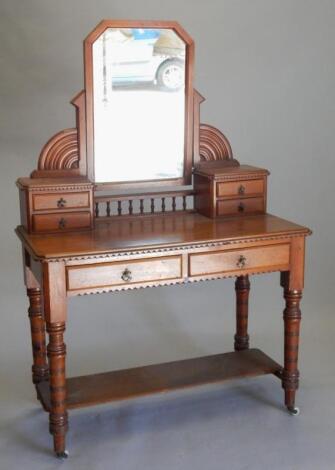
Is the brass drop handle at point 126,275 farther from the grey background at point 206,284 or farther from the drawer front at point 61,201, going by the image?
the grey background at point 206,284

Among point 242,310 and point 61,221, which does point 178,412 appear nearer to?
point 242,310

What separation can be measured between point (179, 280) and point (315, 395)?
991 millimetres

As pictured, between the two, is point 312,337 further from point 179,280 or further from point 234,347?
point 179,280

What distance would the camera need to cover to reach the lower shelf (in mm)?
Result: 3061

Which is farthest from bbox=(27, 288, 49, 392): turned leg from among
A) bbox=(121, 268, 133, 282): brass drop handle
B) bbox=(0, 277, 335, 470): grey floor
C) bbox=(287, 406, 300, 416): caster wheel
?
bbox=(287, 406, 300, 416): caster wheel

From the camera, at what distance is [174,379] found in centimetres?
321

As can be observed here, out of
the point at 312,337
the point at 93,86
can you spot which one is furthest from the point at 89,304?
the point at 93,86

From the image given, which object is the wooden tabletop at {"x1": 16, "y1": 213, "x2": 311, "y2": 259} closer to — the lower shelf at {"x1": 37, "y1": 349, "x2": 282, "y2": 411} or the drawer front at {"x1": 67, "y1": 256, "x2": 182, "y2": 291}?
the drawer front at {"x1": 67, "y1": 256, "x2": 182, "y2": 291}

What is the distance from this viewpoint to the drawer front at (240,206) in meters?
3.26

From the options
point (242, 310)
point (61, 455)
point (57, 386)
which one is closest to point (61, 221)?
point (57, 386)

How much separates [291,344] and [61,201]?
3.84 feet

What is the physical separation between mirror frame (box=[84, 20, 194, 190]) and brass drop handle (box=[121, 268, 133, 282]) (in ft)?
1.73

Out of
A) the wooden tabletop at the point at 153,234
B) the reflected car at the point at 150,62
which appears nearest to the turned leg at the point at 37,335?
the wooden tabletop at the point at 153,234

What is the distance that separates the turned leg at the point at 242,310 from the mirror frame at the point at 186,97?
23.2 inches
